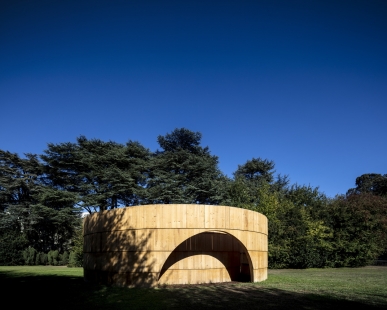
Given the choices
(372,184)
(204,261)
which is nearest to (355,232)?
(204,261)

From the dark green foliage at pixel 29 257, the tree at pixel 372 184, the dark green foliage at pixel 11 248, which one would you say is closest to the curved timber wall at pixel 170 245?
the dark green foliage at pixel 29 257

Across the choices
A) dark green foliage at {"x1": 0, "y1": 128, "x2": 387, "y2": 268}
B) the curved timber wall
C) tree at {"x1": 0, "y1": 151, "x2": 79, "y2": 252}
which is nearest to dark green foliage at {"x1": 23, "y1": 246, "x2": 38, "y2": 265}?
dark green foliage at {"x1": 0, "y1": 128, "x2": 387, "y2": 268}

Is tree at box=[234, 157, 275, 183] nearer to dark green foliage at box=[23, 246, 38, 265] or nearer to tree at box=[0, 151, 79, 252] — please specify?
tree at box=[0, 151, 79, 252]

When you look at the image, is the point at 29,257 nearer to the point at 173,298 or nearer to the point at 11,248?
the point at 11,248

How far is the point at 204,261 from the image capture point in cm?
1365

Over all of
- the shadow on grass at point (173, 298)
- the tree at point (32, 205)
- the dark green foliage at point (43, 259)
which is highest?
the tree at point (32, 205)

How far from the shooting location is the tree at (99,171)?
34625 millimetres

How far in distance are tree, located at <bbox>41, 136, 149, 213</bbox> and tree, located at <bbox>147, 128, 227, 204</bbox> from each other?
5.57 feet

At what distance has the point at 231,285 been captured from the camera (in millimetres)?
12945

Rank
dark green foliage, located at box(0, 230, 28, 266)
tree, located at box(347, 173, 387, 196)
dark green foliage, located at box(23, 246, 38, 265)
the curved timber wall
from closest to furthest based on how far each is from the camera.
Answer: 1. the curved timber wall
2. dark green foliage, located at box(0, 230, 28, 266)
3. dark green foliage, located at box(23, 246, 38, 265)
4. tree, located at box(347, 173, 387, 196)

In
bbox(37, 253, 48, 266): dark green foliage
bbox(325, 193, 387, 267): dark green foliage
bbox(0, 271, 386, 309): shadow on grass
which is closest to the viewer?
bbox(0, 271, 386, 309): shadow on grass

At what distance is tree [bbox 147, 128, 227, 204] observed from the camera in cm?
3412

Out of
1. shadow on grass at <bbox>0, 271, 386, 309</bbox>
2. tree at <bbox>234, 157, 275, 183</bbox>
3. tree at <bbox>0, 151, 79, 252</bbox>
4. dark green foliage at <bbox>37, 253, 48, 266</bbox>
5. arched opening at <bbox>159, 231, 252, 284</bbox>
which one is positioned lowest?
dark green foliage at <bbox>37, 253, 48, 266</bbox>

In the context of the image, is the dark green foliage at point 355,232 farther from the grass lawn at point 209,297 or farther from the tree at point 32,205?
the tree at point 32,205
